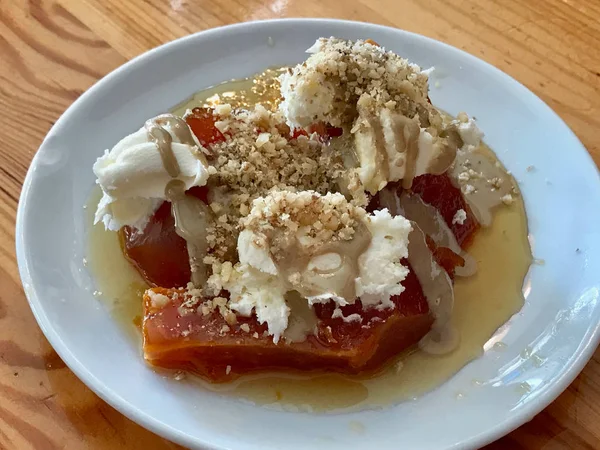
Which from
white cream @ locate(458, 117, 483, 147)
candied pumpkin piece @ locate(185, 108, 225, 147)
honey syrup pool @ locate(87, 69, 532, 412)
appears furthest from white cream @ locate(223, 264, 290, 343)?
white cream @ locate(458, 117, 483, 147)

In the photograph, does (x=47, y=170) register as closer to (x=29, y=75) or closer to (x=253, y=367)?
(x=29, y=75)

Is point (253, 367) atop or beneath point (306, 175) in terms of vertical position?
beneath

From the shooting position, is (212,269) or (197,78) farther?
(197,78)

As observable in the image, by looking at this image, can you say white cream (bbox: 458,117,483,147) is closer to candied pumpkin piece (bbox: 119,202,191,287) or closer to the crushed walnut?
the crushed walnut

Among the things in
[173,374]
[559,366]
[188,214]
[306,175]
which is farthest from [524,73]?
[173,374]

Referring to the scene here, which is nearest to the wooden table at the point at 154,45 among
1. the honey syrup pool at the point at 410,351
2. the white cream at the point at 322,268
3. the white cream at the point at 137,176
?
the honey syrup pool at the point at 410,351

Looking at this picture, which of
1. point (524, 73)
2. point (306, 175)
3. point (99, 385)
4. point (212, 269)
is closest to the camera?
point (99, 385)

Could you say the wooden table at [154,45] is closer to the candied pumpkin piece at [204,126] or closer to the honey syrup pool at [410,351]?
the honey syrup pool at [410,351]
